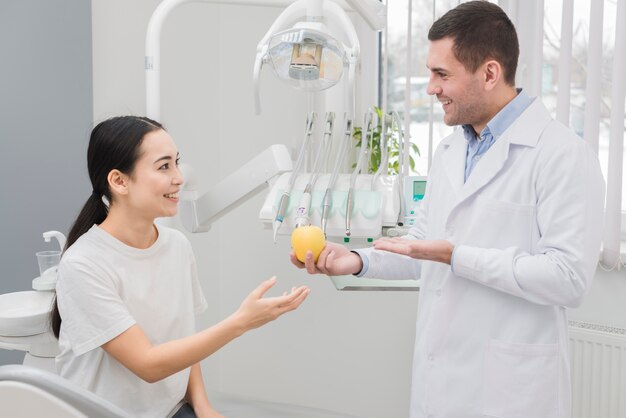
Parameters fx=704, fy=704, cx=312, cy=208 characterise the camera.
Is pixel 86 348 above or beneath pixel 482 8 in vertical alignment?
beneath

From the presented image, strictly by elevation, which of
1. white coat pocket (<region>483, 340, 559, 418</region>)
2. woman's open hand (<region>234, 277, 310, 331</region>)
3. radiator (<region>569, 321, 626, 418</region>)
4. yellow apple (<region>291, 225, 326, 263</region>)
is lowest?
radiator (<region>569, 321, 626, 418</region>)

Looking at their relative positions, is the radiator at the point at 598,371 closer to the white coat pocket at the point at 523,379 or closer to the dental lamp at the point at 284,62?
the white coat pocket at the point at 523,379

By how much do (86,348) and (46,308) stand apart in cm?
55

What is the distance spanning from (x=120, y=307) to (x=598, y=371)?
1.64 m

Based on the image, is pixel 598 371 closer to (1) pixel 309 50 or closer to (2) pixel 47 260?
(1) pixel 309 50

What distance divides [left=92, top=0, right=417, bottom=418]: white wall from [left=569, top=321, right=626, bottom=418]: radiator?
66cm

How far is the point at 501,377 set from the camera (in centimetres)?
134

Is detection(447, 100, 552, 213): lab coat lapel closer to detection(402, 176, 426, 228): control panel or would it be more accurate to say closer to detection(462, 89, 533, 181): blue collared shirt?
detection(462, 89, 533, 181): blue collared shirt

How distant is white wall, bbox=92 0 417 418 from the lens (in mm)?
2643

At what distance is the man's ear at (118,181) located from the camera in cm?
143

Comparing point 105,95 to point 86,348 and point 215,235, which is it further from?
point 86,348

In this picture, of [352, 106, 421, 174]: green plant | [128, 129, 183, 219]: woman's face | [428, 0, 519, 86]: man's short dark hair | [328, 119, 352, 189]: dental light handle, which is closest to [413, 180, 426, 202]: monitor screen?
[328, 119, 352, 189]: dental light handle

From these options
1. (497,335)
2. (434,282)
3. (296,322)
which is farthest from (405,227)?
(296,322)

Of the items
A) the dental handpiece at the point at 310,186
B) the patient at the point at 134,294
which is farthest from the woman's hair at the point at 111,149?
the dental handpiece at the point at 310,186
